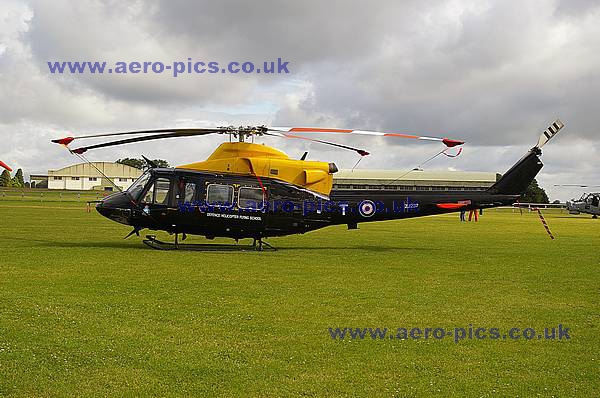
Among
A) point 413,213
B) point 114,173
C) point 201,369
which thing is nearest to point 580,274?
point 413,213

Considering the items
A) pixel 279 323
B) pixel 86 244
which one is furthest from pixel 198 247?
pixel 279 323

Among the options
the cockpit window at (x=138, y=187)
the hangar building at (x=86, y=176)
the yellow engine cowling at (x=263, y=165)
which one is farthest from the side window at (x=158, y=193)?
the hangar building at (x=86, y=176)

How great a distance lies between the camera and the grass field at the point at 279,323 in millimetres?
6559

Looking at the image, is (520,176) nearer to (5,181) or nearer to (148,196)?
(148,196)

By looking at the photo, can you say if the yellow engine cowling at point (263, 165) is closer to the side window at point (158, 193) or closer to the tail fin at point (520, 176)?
the side window at point (158, 193)

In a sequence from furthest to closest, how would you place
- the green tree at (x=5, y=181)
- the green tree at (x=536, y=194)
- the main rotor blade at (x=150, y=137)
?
the green tree at (x=5, y=181), the green tree at (x=536, y=194), the main rotor blade at (x=150, y=137)

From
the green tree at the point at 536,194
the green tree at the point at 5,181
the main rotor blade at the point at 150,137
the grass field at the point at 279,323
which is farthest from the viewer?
the green tree at the point at 5,181

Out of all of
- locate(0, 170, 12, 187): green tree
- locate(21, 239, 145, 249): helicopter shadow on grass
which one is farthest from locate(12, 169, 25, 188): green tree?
locate(21, 239, 145, 249): helicopter shadow on grass

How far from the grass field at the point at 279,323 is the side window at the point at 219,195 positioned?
6.80ft

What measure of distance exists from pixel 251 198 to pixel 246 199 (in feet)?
0.58

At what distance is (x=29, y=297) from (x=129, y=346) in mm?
3980

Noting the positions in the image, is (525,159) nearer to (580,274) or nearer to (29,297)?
(580,274)

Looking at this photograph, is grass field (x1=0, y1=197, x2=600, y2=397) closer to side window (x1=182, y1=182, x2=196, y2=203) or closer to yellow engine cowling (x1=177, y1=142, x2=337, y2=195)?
side window (x1=182, y1=182, x2=196, y2=203)

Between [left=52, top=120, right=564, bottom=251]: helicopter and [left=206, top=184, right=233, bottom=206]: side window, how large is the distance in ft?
0.11
